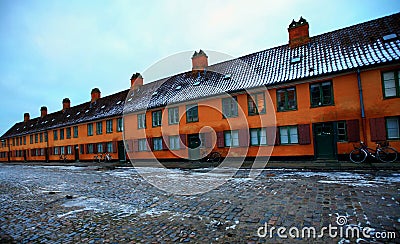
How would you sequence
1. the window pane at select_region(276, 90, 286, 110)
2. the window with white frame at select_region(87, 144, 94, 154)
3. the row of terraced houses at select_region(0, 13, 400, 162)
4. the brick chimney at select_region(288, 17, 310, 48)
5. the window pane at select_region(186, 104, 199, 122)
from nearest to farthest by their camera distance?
the row of terraced houses at select_region(0, 13, 400, 162) < the window pane at select_region(276, 90, 286, 110) < the brick chimney at select_region(288, 17, 310, 48) < the window pane at select_region(186, 104, 199, 122) < the window with white frame at select_region(87, 144, 94, 154)

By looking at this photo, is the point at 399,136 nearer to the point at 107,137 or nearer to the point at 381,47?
the point at 381,47

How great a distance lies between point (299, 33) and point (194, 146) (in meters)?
12.0

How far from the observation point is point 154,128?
22.1m

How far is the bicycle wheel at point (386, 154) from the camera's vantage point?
1216cm

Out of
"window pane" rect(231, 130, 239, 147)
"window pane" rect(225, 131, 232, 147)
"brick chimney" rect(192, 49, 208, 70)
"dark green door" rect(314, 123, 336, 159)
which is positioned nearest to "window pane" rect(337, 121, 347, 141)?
"dark green door" rect(314, 123, 336, 159)

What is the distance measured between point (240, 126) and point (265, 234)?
1334 centimetres

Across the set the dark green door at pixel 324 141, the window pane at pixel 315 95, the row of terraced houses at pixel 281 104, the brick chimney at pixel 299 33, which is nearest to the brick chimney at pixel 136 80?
the row of terraced houses at pixel 281 104

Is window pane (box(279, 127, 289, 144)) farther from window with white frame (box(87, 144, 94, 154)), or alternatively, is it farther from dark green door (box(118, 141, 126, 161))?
window with white frame (box(87, 144, 94, 154))

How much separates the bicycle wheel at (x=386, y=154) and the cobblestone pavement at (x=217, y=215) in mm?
5571

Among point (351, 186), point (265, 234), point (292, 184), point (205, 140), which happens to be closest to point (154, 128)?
point (205, 140)

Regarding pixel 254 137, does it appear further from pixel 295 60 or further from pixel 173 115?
pixel 173 115

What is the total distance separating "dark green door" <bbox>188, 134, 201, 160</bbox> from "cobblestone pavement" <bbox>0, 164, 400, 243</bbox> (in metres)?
11.5

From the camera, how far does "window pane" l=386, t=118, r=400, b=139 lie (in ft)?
40.9

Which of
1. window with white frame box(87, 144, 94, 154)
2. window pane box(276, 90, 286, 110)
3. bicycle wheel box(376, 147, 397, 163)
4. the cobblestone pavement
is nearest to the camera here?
the cobblestone pavement
